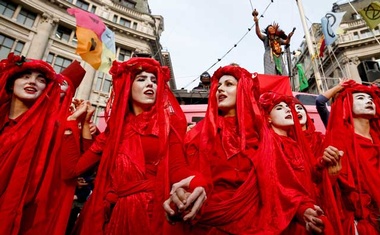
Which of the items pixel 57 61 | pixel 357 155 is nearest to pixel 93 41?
pixel 357 155

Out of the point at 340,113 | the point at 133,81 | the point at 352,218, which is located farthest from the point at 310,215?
the point at 133,81

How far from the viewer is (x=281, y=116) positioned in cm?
215

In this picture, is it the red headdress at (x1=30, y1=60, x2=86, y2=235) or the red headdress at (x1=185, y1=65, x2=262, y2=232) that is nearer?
the red headdress at (x1=185, y1=65, x2=262, y2=232)

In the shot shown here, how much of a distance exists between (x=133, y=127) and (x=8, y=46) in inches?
631

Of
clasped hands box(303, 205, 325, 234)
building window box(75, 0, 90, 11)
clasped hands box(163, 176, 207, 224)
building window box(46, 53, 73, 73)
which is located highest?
building window box(75, 0, 90, 11)

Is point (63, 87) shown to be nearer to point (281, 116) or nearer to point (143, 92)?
point (143, 92)

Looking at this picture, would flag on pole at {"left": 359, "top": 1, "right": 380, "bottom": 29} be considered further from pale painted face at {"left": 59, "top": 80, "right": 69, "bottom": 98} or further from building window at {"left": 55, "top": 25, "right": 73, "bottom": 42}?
building window at {"left": 55, "top": 25, "right": 73, "bottom": 42}

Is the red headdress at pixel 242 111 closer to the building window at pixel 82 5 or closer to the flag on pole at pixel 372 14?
the flag on pole at pixel 372 14

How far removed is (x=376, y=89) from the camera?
93.6 inches

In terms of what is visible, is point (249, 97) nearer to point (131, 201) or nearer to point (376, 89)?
point (131, 201)

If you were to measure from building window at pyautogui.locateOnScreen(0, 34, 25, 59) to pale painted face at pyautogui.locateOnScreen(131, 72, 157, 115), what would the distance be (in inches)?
607

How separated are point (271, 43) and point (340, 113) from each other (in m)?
6.28

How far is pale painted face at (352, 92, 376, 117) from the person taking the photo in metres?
2.20

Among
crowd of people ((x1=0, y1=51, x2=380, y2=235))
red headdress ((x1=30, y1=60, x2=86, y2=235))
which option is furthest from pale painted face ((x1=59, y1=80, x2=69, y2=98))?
red headdress ((x1=30, y1=60, x2=86, y2=235))
